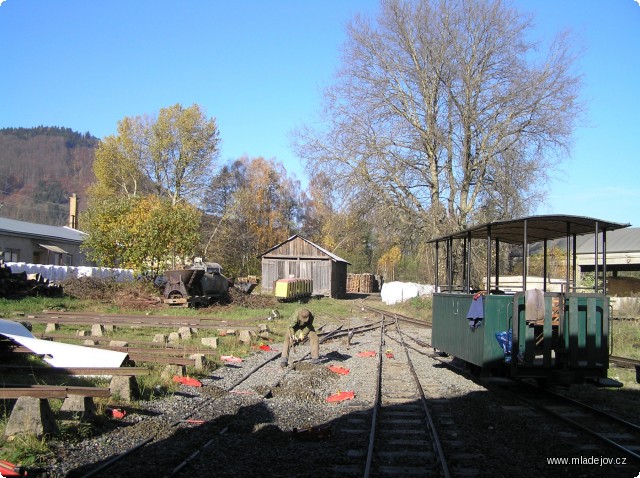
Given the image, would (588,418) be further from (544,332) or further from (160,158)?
(160,158)

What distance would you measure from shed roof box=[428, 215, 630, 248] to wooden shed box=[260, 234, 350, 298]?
119 feet

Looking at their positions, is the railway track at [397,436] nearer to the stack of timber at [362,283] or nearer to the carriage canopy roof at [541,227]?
the carriage canopy roof at [541,227]

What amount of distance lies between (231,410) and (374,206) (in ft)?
81.2

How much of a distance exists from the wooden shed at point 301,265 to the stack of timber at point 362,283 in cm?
1887

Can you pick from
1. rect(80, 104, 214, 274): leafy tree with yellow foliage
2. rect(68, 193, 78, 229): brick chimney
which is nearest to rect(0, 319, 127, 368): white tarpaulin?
rect(80, 104, 214, 274): leafy tree with yellow foliage

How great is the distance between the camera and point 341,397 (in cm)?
999


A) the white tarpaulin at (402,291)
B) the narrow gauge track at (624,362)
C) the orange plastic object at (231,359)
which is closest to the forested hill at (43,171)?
the white tarpaulin at (402,291)

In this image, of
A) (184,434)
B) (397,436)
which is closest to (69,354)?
(184,434)

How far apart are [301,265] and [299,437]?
4243 cm

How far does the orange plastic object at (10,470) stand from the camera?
212 inches

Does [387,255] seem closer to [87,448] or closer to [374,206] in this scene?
[374,206]

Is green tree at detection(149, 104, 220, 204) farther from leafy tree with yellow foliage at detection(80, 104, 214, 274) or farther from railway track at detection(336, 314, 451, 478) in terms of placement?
railway track at detection(336, 314, 451, 478)

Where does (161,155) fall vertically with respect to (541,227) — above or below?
above

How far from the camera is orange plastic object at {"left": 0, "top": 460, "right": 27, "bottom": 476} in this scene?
538cm
